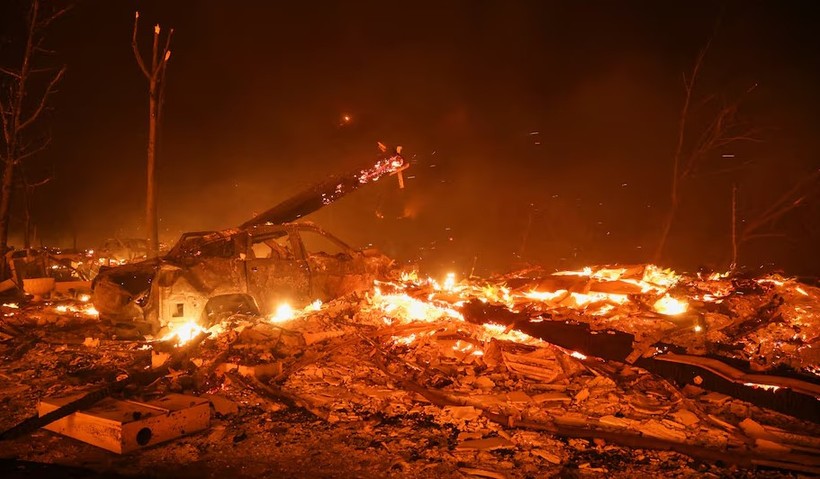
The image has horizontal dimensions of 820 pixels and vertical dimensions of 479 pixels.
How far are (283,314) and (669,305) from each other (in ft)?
20.4

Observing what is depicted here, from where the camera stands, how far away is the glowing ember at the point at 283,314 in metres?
8.41

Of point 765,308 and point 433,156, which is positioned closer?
point 765,308

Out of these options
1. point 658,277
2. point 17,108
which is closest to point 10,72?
point 17,108

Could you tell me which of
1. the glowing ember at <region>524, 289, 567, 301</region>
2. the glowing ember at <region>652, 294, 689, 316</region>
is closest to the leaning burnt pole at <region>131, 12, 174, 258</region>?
the glowing ember at <region>524, 289, 567, 301</region>

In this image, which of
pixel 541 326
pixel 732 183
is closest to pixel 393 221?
pixel 732 183

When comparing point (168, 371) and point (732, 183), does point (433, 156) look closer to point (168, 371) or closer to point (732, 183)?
point (732, 183)

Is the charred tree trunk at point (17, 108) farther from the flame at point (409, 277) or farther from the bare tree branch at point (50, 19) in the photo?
the flame at point (409, 277)

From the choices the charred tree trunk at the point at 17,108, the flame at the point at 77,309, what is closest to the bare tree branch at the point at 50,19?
the charred tree trunk at the point at 17,108

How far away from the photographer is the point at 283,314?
8516 mm

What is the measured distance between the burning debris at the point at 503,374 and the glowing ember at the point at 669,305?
27mm

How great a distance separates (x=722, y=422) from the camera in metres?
5.00

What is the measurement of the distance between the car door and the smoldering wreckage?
0.03 m

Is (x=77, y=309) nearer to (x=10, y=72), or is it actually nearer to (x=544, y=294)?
(x=10, y=72)

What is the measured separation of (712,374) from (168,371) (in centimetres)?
612
